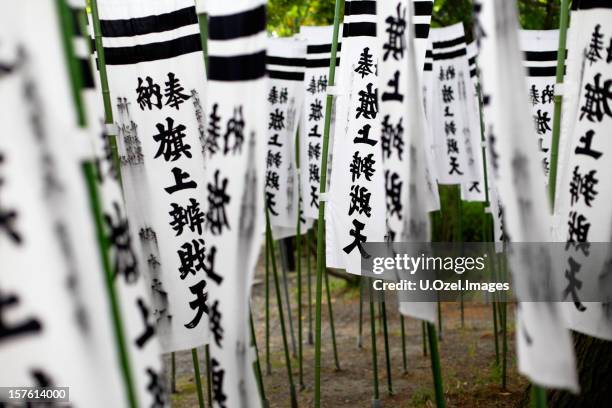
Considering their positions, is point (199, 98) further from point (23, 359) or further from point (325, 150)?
point (23, 359)

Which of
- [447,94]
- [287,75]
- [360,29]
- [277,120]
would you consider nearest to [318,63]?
[287,75]

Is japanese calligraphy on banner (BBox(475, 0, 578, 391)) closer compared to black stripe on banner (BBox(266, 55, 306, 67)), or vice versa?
japanese calligraphy on banner (BBox(475, 0, 578, 391))

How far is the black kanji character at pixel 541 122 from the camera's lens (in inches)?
241

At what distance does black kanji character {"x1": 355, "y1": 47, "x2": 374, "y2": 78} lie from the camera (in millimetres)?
4113

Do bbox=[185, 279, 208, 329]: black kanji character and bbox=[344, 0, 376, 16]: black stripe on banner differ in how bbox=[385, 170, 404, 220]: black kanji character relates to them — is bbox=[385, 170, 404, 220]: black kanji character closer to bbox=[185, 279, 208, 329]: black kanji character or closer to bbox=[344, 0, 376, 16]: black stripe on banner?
bbox=[185, 279, 208, 329]: black kanji character

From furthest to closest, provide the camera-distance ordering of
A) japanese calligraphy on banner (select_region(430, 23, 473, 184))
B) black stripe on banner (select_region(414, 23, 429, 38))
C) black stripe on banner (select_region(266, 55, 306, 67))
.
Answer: japanese calligraphy on banner (select_region(430, 23, 473, 184))
black stripe on banner (select_region(266, 55, 306, 67))
black stripe on banner (select_region(414, 23, 429, 38))

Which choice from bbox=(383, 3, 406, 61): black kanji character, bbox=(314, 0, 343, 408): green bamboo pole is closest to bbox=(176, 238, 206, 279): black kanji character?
bbox=(314, 0, 343, 408): green bamboo pole

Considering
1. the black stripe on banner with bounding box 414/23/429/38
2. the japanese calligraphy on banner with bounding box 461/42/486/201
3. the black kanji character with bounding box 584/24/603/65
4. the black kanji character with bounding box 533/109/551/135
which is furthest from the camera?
the japanese calligraphy on banner with bounding box 461/42/486/201

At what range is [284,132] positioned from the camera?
21.9 feet

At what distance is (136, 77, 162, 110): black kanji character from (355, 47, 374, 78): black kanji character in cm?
131

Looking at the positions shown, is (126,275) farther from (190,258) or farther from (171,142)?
(171,142)

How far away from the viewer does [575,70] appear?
2.67m

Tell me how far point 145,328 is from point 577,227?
1748 mm

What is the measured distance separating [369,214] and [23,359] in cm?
264
